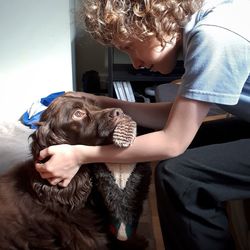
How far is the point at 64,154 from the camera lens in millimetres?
980

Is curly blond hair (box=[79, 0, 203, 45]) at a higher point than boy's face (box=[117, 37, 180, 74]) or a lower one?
higher

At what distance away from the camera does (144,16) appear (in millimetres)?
941

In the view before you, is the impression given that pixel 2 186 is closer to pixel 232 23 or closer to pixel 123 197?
pixel 123 197

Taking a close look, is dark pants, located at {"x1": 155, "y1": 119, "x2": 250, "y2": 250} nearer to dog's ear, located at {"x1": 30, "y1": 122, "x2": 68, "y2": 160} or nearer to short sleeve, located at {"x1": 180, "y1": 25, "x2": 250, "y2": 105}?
short sleeve, located at {"x1": 180, "y1": 25, "x2": 250, "y2": 105}

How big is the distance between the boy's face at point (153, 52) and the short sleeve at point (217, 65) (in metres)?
0.17

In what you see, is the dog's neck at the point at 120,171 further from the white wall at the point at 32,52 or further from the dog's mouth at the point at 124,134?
the white wall at the point at 32,52

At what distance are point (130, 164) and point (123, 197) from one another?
0.10m

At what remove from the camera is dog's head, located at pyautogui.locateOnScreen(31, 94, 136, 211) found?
3.33 feet

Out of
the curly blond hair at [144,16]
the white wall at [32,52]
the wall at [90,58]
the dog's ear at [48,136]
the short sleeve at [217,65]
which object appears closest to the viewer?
the short sleeve at [217,65]

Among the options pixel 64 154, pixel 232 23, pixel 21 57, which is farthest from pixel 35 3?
pixel 232 23

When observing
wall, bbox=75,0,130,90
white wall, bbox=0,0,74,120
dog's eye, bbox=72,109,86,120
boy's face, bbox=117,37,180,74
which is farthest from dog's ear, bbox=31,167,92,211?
wall, bbox=75,0,130,90

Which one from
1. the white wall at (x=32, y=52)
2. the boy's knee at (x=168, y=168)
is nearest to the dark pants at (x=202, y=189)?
the boy's knee at (x=168, y=168)

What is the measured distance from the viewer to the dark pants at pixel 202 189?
0.91 meters

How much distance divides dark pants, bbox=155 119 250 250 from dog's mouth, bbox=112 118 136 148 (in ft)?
0.35
